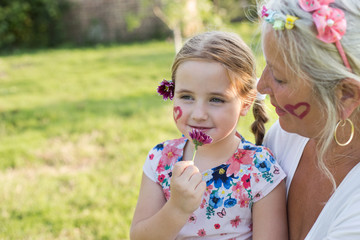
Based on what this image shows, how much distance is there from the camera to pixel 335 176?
1.76 m

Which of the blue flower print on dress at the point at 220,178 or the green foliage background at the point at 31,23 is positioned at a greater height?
the blue flower print on dress at the point at 220,178

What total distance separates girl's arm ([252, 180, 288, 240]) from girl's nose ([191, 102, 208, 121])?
453mm

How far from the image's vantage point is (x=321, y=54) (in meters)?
1.48

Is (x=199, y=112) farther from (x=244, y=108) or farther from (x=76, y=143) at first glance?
(x=76, y=143)

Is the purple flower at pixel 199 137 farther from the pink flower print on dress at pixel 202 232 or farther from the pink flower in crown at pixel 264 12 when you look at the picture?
the pink flower in crown at pixel 264 12

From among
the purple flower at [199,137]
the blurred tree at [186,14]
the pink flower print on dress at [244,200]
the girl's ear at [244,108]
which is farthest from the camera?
the blurred tree at [186,14]

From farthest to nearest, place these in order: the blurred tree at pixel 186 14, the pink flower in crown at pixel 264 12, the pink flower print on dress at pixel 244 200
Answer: the blurred tree at pixel 186 14
the pink flower print on dress at pixel 244 200
the pink flower in crown at pixel 264 12

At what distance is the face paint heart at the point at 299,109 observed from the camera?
63.7 inches

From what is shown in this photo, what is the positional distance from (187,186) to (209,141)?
23 centimetres

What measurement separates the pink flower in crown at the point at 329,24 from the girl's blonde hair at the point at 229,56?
0.54m

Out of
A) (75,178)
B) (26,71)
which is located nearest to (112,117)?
(75,178)

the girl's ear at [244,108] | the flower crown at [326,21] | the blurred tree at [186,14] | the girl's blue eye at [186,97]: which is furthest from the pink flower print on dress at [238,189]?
A: the blurred tree at [186,14]

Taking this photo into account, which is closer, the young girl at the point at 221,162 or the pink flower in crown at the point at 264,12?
the pink flower in crown at the point at 264,12

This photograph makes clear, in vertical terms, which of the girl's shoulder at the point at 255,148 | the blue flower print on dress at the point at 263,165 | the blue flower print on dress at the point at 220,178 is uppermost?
the girl's shoulder at the point at 255,148
